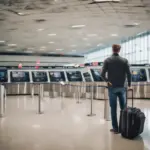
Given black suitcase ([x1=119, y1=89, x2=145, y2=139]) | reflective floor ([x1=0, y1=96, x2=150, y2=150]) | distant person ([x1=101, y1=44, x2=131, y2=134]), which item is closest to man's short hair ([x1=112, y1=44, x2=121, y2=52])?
distant person ([x1=101, y1=44, x2=131, y2=134])

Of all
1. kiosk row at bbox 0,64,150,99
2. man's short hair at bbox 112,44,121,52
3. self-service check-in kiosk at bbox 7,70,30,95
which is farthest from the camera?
self-service check-in kiosk at bbox 7,70,30,95

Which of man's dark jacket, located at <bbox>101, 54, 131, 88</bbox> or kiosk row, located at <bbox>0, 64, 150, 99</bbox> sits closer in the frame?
man's dark jacket, located at <bbox>101, 54, 131, 88</bbox>

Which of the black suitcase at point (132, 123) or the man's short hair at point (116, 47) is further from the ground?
the man's short hair at point (116, 47)

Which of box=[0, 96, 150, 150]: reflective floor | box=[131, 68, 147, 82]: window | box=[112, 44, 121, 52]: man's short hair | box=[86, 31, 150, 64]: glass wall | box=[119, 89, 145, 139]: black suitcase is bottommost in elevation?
box=[0, 96, 150, 150]: reflective floor

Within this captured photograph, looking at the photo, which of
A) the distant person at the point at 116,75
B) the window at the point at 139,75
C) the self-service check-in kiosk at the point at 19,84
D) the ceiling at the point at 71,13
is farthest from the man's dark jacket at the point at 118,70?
the self-service check-in kiosk at the point at 19,84

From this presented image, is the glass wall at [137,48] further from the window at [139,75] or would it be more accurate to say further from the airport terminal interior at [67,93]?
the window at [139,75]

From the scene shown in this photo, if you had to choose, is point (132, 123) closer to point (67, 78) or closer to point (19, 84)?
point (67, 78)

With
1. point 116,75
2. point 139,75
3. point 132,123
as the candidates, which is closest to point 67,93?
point 139,75

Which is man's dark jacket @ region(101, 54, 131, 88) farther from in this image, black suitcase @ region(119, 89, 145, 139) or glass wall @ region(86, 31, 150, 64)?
glass wall @ region(86, 31, 150, 64)

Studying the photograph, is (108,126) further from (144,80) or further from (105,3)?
(144,80)

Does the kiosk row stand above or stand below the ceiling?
below

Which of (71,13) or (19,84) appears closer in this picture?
(71,13)

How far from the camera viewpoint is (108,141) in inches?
193

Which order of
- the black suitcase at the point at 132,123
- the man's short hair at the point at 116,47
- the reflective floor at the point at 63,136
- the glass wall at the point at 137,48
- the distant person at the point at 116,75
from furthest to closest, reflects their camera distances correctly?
1. the glass wall at the point at 137,48
2. the man's short hair at the point at 116,47
3. the distant person at the point at 116,75
4. the black suitcase at the point at 132,123
5. the reflective floor at the point at 63,136
